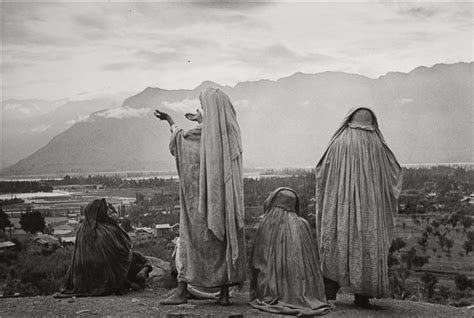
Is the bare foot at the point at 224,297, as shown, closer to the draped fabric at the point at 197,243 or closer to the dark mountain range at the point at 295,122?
the draped fabric at the point at 197,243

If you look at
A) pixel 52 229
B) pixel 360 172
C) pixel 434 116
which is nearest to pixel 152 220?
pixel 52 229

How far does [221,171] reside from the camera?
7922 millimetres

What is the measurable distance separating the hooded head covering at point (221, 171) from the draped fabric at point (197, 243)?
10 centimetres

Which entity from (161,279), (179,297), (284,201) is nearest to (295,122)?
(161,279)

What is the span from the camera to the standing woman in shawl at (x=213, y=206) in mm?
7801

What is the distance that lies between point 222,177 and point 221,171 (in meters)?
0.08

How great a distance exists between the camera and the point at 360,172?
802 cm

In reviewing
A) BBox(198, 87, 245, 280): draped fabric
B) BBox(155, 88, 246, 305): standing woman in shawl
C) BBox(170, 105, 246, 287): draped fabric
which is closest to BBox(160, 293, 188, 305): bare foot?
BBox(155, 88, 246, 305): standing woman in shawl

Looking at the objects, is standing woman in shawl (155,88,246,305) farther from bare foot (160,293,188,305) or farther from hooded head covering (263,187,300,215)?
hooded head covering (263,187,300,215)

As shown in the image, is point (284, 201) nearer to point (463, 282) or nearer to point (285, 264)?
point (285, 264)

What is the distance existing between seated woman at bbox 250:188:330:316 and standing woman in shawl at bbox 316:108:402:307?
365 millimetres

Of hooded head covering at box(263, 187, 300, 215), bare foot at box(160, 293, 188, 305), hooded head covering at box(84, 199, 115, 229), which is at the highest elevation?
hooded head covering at box(263, 187, 300, 215)

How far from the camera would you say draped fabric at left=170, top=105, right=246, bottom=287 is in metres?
7.82

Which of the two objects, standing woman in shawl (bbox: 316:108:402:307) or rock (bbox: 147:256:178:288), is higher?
standing woman in shawl (bbox: 316:108:402:307)
